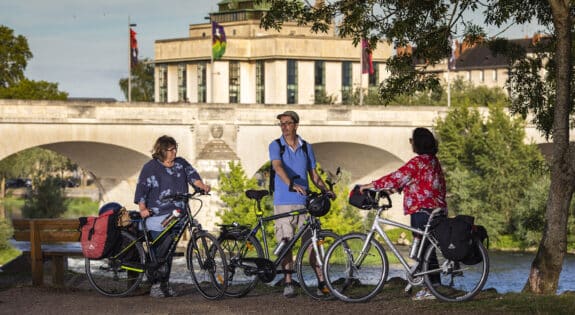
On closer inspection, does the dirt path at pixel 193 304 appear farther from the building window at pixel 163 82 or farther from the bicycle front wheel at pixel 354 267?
the building window at pixel 163 82

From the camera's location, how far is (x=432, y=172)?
1227 cm

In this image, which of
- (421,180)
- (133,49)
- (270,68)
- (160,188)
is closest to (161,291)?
(160,188)

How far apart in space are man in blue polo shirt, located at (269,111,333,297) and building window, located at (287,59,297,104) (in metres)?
64.4

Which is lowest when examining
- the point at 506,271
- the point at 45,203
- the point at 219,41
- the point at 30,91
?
the point at 506,271

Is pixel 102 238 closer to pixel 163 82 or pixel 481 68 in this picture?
pixel 163 82

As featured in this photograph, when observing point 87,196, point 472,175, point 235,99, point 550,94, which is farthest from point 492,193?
point 87,196

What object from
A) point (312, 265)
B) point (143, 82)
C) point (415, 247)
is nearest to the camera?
point (415, 247)

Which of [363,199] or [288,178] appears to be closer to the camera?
[363,199]

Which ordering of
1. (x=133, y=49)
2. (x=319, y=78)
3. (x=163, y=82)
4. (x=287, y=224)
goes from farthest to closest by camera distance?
(x=163, y=82), (x=319, y=78), (x=133, y=49), (x=287, y=224)

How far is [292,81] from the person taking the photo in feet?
256

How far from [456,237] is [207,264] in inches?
106

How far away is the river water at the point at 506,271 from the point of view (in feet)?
119

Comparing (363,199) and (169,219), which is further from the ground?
(363,199)

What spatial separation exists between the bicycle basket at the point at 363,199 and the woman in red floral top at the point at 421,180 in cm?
21
